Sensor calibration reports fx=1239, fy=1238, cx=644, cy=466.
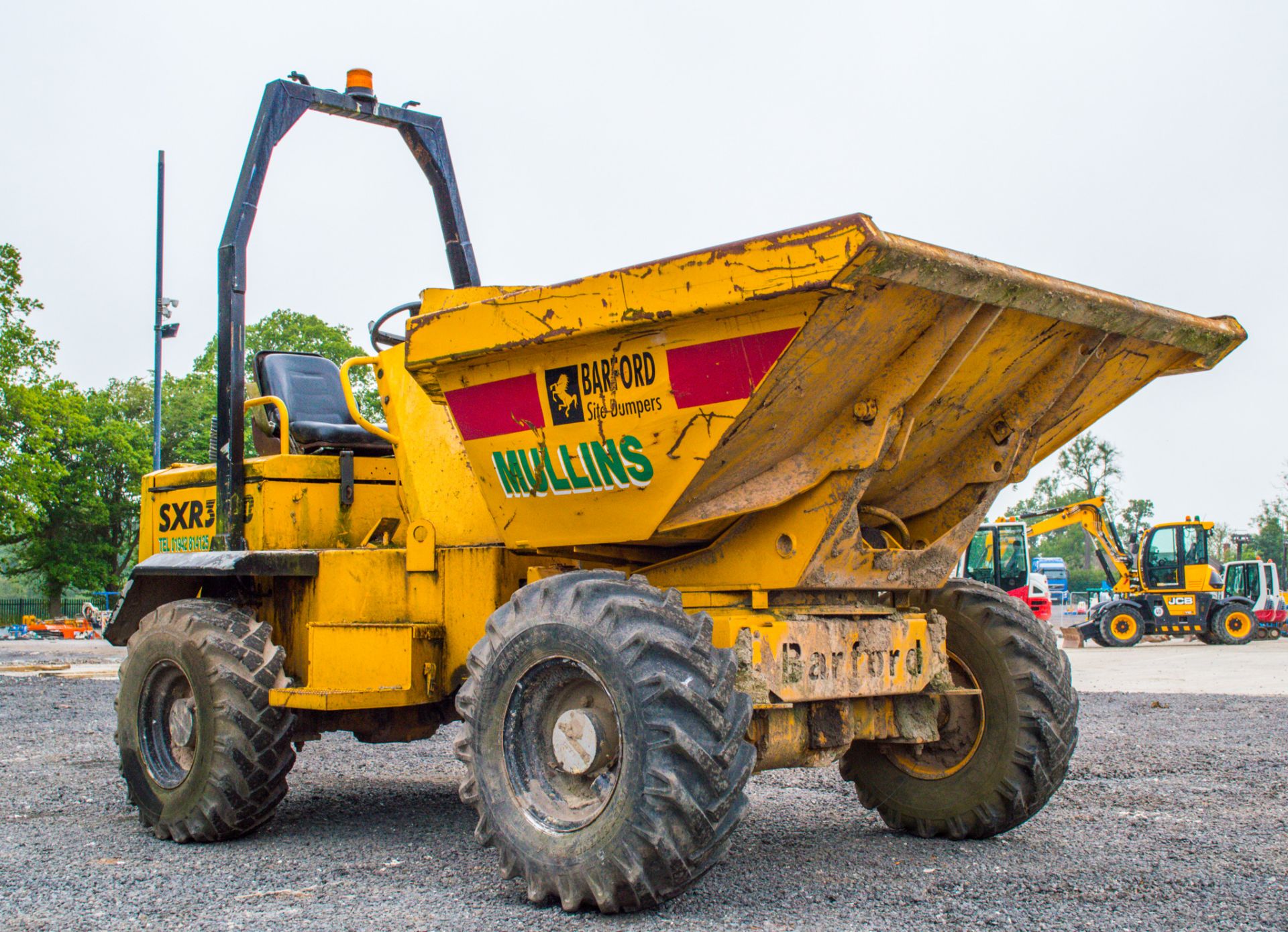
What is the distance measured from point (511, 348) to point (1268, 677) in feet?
45.6

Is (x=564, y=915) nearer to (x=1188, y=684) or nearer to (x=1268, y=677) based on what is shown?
(x=1188, y=684)

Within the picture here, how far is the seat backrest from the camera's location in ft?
22.0

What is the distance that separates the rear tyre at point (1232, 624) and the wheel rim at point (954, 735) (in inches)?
896

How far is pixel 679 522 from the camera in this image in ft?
14.3

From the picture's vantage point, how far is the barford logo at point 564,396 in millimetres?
4383

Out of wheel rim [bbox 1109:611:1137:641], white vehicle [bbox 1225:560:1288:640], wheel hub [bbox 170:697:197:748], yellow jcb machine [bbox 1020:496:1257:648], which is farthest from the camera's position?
white vehicle [bbox 1225:560:1288:640]

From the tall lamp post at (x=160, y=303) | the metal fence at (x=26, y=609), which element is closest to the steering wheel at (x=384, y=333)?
the tall lamp post at (x=160, y=303)

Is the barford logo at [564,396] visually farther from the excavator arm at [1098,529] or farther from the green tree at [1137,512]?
the green tree at [1137,512]

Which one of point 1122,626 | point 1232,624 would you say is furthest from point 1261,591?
point 1122,626

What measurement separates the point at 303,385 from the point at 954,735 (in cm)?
391

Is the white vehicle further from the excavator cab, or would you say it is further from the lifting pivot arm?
the lifting pivot arm

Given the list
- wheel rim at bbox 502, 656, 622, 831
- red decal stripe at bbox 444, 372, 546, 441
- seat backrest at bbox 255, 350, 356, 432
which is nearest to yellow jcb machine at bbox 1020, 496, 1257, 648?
seat backrest at bbox 255, 350, 356, 432

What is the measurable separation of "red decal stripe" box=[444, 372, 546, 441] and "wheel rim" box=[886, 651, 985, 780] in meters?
2.13

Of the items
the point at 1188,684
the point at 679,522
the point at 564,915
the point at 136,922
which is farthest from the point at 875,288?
the point at 1188,684
